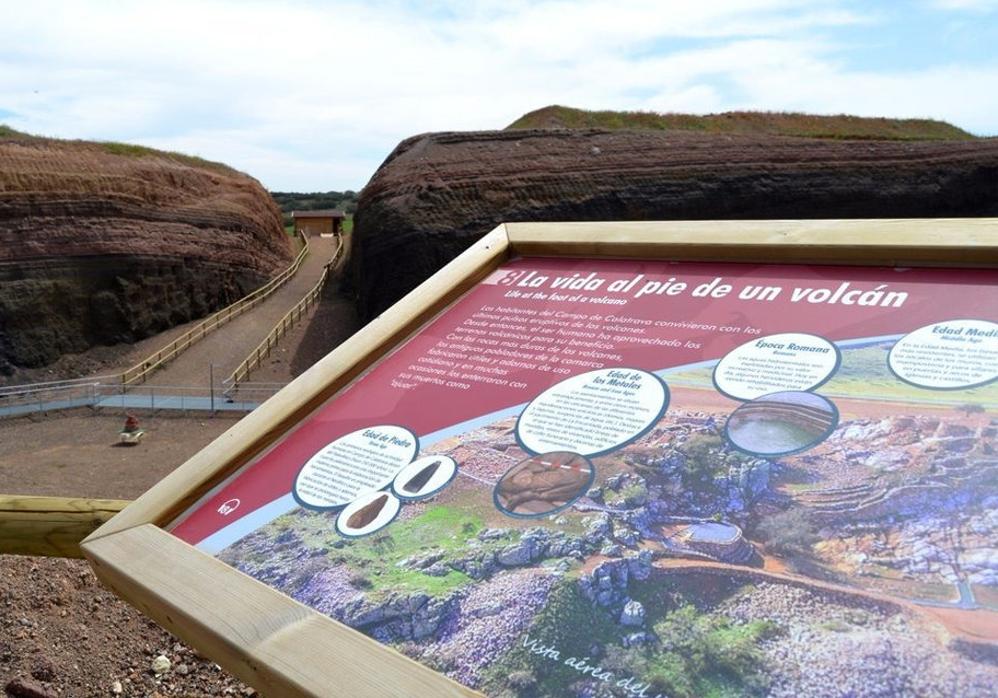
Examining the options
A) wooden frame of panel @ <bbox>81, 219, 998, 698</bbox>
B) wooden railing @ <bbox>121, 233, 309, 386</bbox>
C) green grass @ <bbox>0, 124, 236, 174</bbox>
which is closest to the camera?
wooden frame of panel @ <bbox>81, 219, 998, 698</bbox>

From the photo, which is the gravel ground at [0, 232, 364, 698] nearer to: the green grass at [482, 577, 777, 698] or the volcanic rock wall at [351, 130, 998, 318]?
the green grass at [482, 577, 777, 698]

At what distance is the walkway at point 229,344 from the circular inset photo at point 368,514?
15.5 meters

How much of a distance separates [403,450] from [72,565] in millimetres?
3652

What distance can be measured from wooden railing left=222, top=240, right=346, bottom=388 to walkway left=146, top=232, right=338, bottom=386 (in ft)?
1.09

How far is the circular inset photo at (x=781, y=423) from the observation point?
193 centimetres

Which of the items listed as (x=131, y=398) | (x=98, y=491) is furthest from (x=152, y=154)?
(x=98, y=491)

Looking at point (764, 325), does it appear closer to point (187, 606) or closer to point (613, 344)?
point (613, 344)

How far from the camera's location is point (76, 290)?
67.2 ft

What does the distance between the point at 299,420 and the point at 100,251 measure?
2011 centimetres

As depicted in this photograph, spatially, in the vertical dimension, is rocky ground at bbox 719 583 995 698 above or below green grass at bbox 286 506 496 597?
above

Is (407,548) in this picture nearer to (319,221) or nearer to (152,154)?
(152,154)

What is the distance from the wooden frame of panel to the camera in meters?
1.85

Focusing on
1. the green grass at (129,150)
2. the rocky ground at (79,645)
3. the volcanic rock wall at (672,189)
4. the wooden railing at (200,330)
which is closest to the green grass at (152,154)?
the green grass at (129,150)

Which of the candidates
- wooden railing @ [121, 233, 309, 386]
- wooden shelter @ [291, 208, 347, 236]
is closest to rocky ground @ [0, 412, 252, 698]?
wooden railing @ [121, 233, 309, 386]
